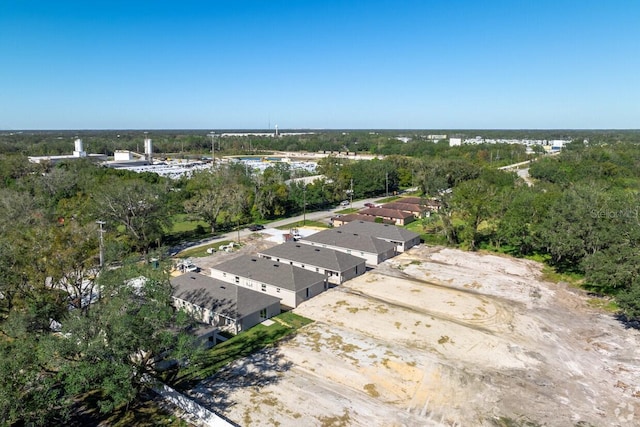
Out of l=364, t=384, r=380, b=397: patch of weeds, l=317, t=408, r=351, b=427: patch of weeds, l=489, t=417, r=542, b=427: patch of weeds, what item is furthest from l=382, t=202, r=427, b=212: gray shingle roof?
l=317, t=408, r=351, b=427: patch of weeds

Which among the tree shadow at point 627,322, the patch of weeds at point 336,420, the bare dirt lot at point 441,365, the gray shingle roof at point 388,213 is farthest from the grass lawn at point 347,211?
the patch of weeds at point 336,420

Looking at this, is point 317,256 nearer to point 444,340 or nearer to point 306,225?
point 444,340

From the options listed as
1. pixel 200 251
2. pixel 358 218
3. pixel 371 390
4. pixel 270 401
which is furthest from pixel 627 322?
pixel 200 251

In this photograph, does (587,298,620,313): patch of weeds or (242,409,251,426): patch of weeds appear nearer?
(242,409,251,426): patch of weeds

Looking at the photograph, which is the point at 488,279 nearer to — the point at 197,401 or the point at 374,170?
the point at 197,401

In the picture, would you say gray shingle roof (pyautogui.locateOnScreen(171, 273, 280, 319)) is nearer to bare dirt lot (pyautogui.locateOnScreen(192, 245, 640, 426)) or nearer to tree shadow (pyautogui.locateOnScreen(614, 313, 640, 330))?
bare dirt lot (pyautogui.locateOnScreen(192, 245, 640, 426))

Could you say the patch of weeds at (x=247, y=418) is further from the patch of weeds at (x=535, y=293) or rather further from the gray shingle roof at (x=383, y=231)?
the gray shingle roof at (x=383, y=231)
